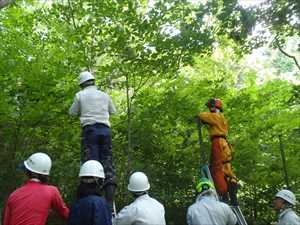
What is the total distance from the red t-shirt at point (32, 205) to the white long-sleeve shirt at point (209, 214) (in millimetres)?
1972

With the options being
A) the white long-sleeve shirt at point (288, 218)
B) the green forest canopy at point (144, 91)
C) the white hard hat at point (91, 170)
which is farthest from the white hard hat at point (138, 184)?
the green forest canopy at point (144, 91)

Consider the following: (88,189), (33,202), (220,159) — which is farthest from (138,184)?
(220,159)

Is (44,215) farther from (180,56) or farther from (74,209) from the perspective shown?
(180,56)

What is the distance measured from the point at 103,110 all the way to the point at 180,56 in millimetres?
3709

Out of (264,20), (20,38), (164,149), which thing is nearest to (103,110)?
(20,38)

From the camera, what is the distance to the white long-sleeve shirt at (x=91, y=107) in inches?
272

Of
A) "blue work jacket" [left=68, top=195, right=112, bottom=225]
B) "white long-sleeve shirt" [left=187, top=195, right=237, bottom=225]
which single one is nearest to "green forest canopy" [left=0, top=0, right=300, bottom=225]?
"white long-sleeve shirt" [left=187, top=195, right=237, bottom=225]

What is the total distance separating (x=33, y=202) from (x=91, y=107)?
258cm

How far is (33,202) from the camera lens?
4582 millimetres

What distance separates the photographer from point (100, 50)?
398 inches

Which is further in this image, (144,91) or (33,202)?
(144,91)

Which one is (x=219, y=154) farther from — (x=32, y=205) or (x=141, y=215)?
(x=32, y=205)

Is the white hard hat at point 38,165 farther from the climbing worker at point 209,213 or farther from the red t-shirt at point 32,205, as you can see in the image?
the climbing worker at point 209,213

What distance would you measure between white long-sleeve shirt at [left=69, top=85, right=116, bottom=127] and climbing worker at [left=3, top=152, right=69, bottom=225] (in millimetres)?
2097
